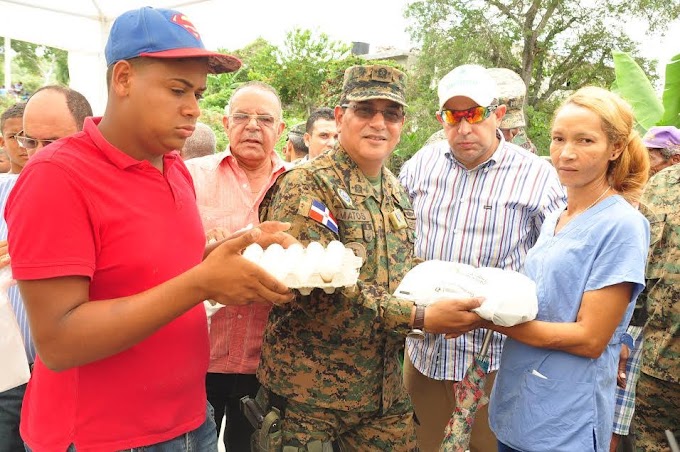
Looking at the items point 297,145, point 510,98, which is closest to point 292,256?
point 510,98

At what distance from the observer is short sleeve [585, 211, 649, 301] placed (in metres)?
2.13

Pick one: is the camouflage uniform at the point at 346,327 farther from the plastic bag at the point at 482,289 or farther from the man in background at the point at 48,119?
the man in background at the point at 48,119

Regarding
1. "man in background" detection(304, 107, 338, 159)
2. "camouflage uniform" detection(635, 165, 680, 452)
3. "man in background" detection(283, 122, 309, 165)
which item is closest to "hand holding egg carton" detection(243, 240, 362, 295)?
"camouflage uniform" detection(635, 165, 680, 452)

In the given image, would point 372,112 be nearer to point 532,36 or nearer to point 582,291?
point 582,291

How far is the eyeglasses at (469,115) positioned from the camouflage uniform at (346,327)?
28.6 inches

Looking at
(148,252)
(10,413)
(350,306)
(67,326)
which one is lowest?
(10,413)

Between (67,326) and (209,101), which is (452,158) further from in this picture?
(209,101)

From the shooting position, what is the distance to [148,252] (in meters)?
1.67

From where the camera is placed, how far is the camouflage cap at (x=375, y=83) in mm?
2602

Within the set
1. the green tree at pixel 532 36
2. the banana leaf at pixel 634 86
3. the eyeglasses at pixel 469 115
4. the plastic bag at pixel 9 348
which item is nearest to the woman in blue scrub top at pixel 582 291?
the eyeglasses at pixel 469 115

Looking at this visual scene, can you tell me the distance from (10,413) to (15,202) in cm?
152

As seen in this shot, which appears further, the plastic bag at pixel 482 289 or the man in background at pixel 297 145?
the man in background at pixel 297 145

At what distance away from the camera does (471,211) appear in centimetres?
328

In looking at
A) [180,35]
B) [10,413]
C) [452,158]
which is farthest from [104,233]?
[452,158]
